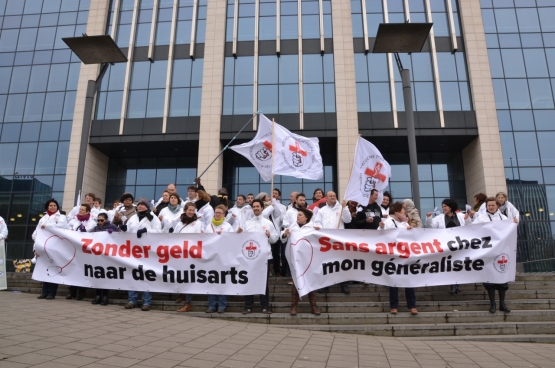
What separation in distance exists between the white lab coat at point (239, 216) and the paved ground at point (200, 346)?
284 centimetres

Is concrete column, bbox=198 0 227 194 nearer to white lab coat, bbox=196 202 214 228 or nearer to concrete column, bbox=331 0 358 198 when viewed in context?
concrete column, bbox=331 0 358 198

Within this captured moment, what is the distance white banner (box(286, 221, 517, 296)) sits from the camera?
712 cm

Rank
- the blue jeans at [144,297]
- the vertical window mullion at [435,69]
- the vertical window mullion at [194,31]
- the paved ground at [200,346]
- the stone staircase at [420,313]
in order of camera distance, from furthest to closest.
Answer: the vertical window mullion at [194,31] < the vertical window mullion at [435,69] < the blue jeans at [144,297] < the stone staircase at [420,313] < the paved ground at [200,346]

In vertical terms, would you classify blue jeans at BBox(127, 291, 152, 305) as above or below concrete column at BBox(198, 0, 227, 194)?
below

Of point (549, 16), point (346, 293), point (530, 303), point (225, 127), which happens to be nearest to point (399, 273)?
point (346, 293)

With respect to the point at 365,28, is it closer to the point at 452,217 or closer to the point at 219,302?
the point at 452,217

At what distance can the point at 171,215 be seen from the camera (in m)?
8.59

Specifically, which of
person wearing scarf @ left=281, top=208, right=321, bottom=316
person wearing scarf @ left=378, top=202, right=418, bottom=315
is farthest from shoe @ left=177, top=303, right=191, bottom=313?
person wearing scarf @ left=378, top=202, right=418, bottom=315

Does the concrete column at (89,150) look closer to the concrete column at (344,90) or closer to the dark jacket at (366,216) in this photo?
the concrete column at (344,90)

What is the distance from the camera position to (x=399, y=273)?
7125mm

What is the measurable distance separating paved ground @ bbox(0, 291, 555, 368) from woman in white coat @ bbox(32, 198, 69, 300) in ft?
5.02

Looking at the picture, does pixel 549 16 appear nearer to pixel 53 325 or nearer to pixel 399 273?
pixel 399 273

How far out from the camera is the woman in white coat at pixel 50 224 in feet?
26.8

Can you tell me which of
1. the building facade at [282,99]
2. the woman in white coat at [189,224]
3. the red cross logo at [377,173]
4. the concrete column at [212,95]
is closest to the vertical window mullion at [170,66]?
the building facade at [282,99]
